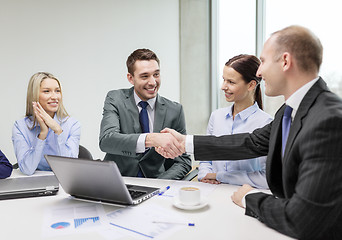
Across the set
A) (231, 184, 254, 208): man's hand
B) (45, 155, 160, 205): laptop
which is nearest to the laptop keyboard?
(45, 155, 160, 205): laptop

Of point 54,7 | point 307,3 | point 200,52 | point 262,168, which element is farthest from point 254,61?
point 54,7

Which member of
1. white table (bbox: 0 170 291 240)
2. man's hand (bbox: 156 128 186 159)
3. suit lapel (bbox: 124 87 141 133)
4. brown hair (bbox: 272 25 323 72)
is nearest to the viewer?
white table (bbox: 0 170 291 240)

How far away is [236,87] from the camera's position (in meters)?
1.92

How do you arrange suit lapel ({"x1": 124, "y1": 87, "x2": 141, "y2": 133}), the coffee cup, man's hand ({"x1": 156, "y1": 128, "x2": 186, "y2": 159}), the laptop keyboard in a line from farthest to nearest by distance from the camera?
suit lapel ({"x1": 124, "y1": 87, "x2": 141, "y2": 133}) → man's hand ({"x1": 156, "y1": 128, "x2": 186, "y2": 159}) → the laptop keyboard → the coffee cup

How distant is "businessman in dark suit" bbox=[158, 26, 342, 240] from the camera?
2.98ft

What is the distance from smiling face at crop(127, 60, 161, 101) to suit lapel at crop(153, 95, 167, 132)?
0.31 feet

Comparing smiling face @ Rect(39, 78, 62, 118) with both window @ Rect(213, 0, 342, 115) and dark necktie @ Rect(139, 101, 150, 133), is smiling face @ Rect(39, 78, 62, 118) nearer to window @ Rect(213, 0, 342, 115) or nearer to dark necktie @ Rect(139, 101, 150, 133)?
dark necktie @ Rect(139, 101, 150, 133)

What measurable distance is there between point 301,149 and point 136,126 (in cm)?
146

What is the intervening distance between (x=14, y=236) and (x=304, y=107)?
3.89 ft

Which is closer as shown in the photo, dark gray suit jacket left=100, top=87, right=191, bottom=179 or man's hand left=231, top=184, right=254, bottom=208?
man's hand left=231, top=184, right=254, bottom=208

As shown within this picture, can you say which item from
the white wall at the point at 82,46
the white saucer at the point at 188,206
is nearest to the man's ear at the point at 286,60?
the white saucer at the point at 188,206

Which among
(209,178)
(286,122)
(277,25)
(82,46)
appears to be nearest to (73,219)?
(209,178)

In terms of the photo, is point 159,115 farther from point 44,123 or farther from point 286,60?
point 286,60

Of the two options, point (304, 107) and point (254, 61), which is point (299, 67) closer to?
point (304, 107)
